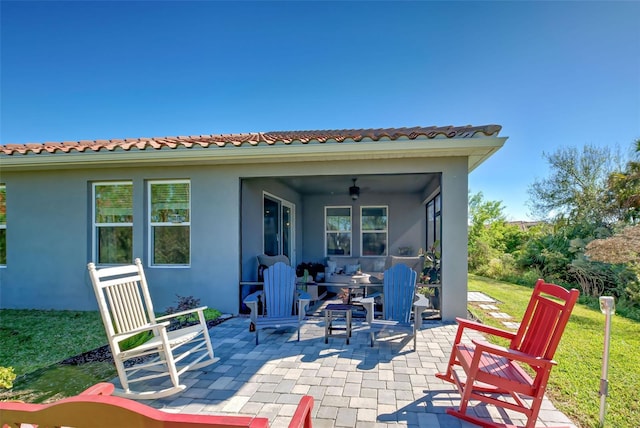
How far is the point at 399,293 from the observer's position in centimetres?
435

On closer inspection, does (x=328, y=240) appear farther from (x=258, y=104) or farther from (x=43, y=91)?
(x=43, y=91)

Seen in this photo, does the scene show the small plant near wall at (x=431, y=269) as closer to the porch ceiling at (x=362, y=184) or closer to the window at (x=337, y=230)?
the porch ceiling at (x=362, y=184)

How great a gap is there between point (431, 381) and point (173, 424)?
112 inches

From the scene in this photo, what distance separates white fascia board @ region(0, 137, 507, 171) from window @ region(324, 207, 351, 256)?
5.27m

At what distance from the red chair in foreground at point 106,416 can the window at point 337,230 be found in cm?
960

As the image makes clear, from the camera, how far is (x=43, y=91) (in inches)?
297

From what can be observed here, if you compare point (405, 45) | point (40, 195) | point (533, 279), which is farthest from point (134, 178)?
point (533, 279)

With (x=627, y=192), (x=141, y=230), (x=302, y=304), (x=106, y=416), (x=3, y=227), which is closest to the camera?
(x=106, y=416)

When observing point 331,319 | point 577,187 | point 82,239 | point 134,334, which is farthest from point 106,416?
point 577,187

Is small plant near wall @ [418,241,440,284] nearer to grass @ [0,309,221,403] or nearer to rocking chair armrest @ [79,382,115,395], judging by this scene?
grass @ [0,309,221,403]

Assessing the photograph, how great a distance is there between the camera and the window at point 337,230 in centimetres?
1045

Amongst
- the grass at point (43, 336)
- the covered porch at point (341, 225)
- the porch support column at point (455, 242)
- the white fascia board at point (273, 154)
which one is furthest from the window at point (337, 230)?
the grass at point (43, 336)

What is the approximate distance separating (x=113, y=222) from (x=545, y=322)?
22.0 ft

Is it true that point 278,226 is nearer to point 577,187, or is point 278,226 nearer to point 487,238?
point 487,238
